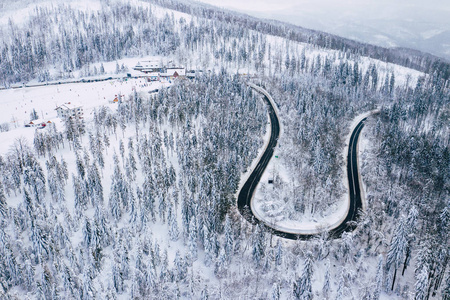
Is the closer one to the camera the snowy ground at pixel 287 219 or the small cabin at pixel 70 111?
the snowy ground at pixel 287 219

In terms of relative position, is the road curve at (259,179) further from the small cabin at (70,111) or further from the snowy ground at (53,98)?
the small cabin at (70,111)

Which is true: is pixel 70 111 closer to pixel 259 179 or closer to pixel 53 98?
pixel 53 98

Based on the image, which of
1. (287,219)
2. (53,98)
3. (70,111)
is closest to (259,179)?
(287,219)

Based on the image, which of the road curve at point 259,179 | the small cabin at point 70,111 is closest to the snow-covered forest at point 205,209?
the road curve at point 259,179

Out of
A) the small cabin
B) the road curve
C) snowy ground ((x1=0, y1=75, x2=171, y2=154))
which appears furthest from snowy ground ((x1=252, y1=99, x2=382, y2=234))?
the small cabin

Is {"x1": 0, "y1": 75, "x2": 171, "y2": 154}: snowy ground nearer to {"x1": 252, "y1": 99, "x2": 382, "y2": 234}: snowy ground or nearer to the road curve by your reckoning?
the road curve

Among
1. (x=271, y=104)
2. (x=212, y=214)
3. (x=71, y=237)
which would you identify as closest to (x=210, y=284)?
(x=212, y=214)

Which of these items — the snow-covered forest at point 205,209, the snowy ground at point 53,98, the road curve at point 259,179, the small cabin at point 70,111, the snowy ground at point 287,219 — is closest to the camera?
the snow-covered forest at point 205,209

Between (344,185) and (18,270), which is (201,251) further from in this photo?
(344,185)
